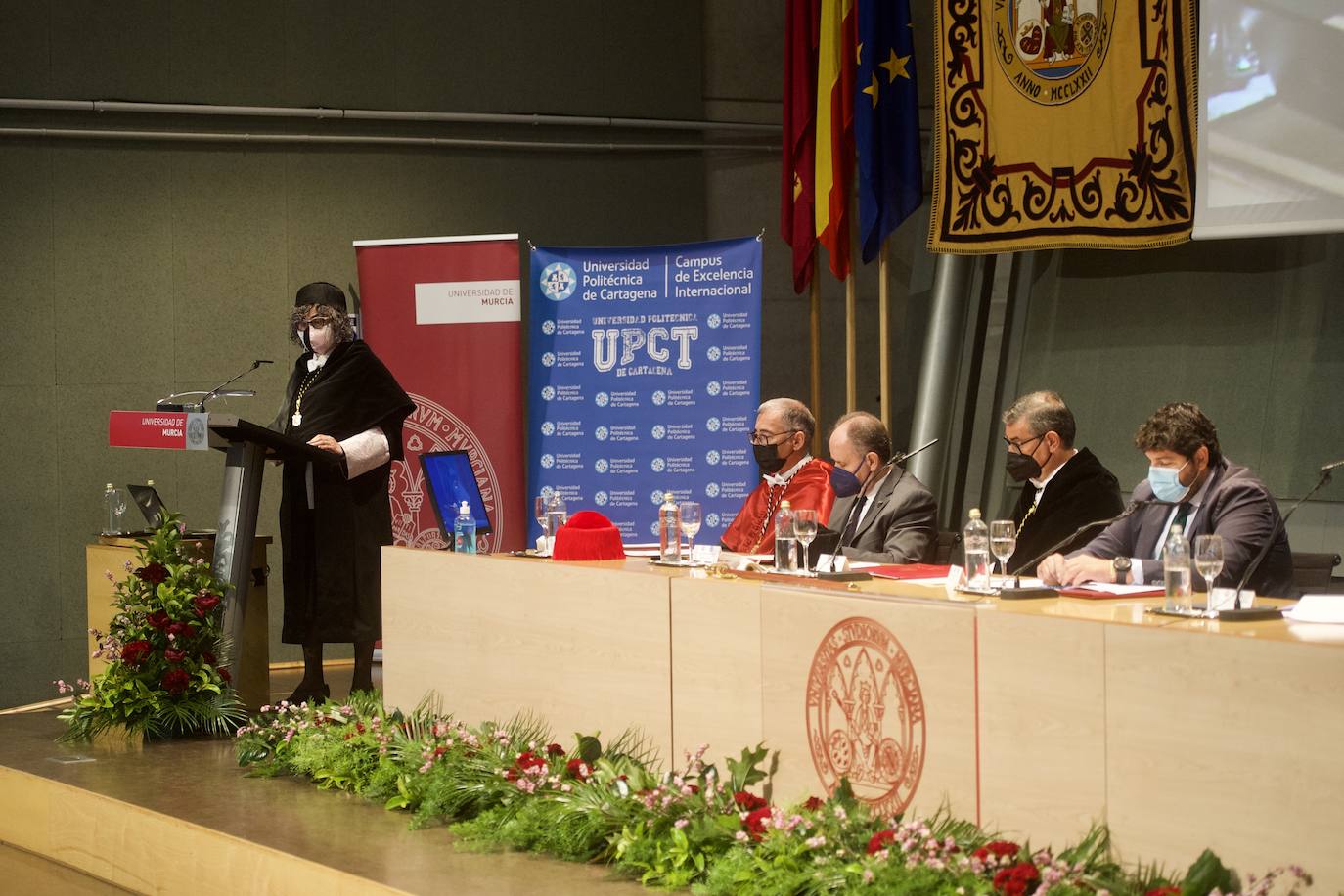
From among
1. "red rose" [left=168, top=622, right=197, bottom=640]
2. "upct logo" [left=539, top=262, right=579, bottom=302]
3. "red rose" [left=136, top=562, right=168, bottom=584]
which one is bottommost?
"red rose" [left=168, top=622, right=197, bottom=640]

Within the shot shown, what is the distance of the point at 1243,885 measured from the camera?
7.76ft

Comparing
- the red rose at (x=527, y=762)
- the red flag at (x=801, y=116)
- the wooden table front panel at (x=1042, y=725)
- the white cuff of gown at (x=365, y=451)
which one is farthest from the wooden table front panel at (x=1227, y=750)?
the red flag at (x=801, y=116)

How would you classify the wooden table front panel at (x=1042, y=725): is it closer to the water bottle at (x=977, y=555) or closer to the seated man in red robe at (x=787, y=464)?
the water bottle at (x=977, y=555)

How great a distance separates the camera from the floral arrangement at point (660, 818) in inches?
100

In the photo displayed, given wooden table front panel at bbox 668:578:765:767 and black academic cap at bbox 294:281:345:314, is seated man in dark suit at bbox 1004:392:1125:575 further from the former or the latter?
black academic cap at bbox 294:281:345:314

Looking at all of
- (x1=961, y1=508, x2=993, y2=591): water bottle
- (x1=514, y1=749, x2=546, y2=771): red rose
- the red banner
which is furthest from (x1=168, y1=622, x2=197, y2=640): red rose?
(x1=961, y1=508, x2=993, y2=591): water bottle

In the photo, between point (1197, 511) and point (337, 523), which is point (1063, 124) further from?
point (337, 523)

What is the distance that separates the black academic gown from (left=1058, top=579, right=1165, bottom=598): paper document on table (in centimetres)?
282

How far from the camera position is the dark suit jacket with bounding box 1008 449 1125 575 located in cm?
407

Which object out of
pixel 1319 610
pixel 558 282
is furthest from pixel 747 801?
pixel 558 282

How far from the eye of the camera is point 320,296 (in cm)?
528

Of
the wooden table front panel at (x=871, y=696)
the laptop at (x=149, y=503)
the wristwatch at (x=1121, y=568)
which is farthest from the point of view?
the laptop at (x=149, y=503)

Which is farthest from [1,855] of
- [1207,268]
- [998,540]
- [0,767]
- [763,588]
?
[1207,268]

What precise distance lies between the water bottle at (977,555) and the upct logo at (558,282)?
362cm
